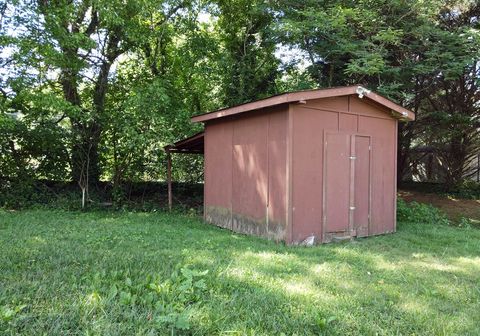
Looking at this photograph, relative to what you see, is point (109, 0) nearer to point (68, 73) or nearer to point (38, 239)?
point (68, 73)

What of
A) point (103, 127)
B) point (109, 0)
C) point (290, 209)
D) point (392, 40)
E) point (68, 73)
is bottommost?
point (290, 209)

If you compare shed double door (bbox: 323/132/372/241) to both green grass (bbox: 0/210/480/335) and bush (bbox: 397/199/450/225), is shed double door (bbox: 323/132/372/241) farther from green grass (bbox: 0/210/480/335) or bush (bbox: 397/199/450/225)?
bush (bbox: 397/199/450/225)

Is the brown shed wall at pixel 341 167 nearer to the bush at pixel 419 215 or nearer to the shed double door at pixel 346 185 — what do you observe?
the shed double door at pixel 346 185

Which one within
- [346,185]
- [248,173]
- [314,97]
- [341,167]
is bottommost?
[346,185]

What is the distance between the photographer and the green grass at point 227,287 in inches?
107

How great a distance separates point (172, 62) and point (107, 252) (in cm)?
1002

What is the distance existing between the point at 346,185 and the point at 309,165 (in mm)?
951

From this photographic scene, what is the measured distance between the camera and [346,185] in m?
6.84

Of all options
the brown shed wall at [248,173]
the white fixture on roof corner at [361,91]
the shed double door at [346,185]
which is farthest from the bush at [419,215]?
the brown shed wall at [248,173]

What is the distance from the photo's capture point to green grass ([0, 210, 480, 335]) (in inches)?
107

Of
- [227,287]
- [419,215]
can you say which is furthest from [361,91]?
[227,287]

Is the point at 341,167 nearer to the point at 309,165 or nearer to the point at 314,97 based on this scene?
the point at 309,165

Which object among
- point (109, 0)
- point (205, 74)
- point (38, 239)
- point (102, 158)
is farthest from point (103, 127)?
point (38, 239)

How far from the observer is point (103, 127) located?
36.0 ft
